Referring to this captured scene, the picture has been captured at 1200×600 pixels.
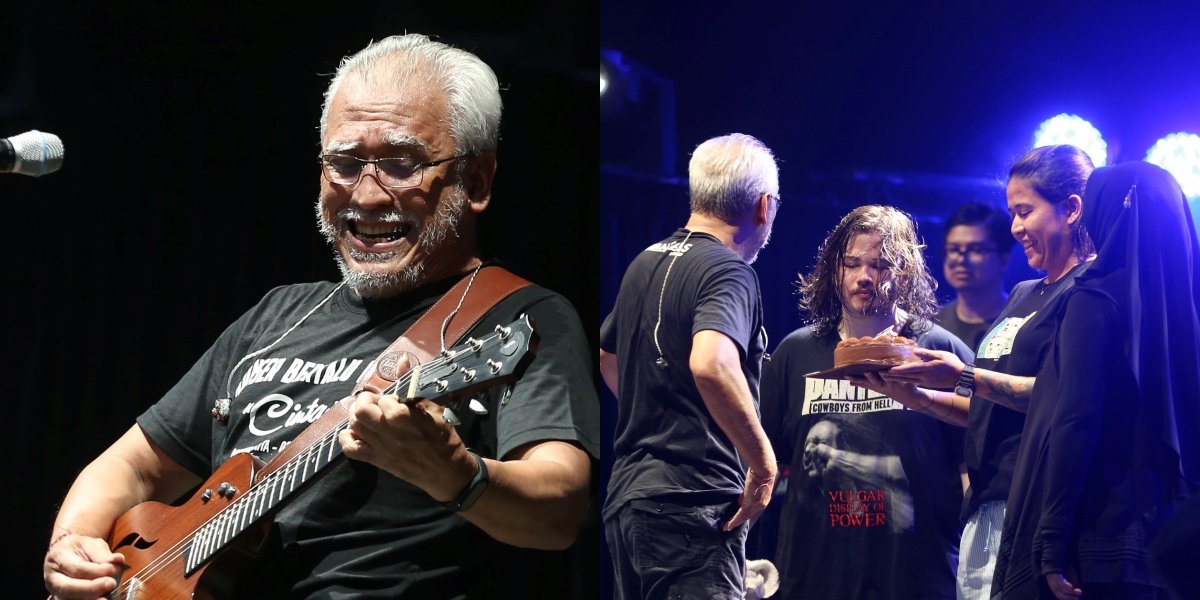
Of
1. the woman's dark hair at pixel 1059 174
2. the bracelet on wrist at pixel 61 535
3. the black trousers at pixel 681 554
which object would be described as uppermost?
the woman's dark hair at pixel 1059 174

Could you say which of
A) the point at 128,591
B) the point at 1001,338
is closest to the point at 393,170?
the point at 128,591

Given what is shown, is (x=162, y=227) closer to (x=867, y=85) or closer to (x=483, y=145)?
(x=483, y=145)

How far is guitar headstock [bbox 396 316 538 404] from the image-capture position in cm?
178

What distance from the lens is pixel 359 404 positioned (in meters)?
1.81

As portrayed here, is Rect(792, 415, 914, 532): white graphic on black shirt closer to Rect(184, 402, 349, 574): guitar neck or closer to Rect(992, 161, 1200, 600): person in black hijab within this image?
Rect(992, 161, 1200, 600): person in black hijab

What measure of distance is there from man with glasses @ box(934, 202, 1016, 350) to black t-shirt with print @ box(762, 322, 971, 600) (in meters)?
0.05

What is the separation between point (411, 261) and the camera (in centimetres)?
241

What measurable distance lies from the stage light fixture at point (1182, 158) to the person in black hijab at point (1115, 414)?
0.07 ft

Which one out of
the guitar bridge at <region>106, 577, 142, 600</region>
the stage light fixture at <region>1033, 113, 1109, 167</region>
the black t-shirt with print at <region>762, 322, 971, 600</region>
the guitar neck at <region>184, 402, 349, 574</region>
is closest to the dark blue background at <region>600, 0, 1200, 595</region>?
the stage light fixture at <region>1033, 113, 1109, 167</region>

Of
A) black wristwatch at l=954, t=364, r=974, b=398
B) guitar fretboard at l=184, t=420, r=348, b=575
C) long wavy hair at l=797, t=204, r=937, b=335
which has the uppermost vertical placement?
long wavy hair at l=797, t=204, r=937, b=335

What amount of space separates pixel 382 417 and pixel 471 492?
0.21 metres

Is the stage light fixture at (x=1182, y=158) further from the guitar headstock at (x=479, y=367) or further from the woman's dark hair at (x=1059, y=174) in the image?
the guitar headstock at (x=479, y=367)

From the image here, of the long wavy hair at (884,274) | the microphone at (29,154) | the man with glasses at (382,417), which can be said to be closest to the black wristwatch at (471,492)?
the man with glasses at (382,417)

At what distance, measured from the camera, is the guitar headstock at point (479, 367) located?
70.1 inches
